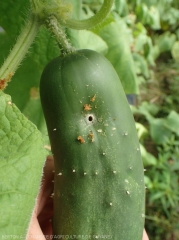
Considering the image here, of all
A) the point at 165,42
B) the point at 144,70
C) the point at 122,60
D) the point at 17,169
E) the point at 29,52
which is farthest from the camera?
the point at 165,42

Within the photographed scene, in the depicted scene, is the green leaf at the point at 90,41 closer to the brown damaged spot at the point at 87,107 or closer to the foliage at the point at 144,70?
the foliage at the point at 144,70

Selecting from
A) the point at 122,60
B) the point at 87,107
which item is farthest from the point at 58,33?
the point at 122,60

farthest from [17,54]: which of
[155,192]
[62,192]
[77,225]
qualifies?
[155,192]

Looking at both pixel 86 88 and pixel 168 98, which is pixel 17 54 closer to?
pixel 86 88

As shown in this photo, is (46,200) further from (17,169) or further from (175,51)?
(175,51)

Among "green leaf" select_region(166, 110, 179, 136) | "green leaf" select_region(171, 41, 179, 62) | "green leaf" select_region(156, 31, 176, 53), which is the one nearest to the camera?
"green leaf" select_region(166, 110, 179, 136)

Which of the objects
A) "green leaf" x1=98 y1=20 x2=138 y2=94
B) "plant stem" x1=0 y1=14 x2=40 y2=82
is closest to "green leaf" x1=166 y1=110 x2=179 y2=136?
"green leaf" x1=98 y1=20 x2=138 y2=94

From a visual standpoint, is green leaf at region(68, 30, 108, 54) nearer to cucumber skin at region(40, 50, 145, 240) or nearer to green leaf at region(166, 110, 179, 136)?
cucumber skin at region(40, 50, 145, 240)
